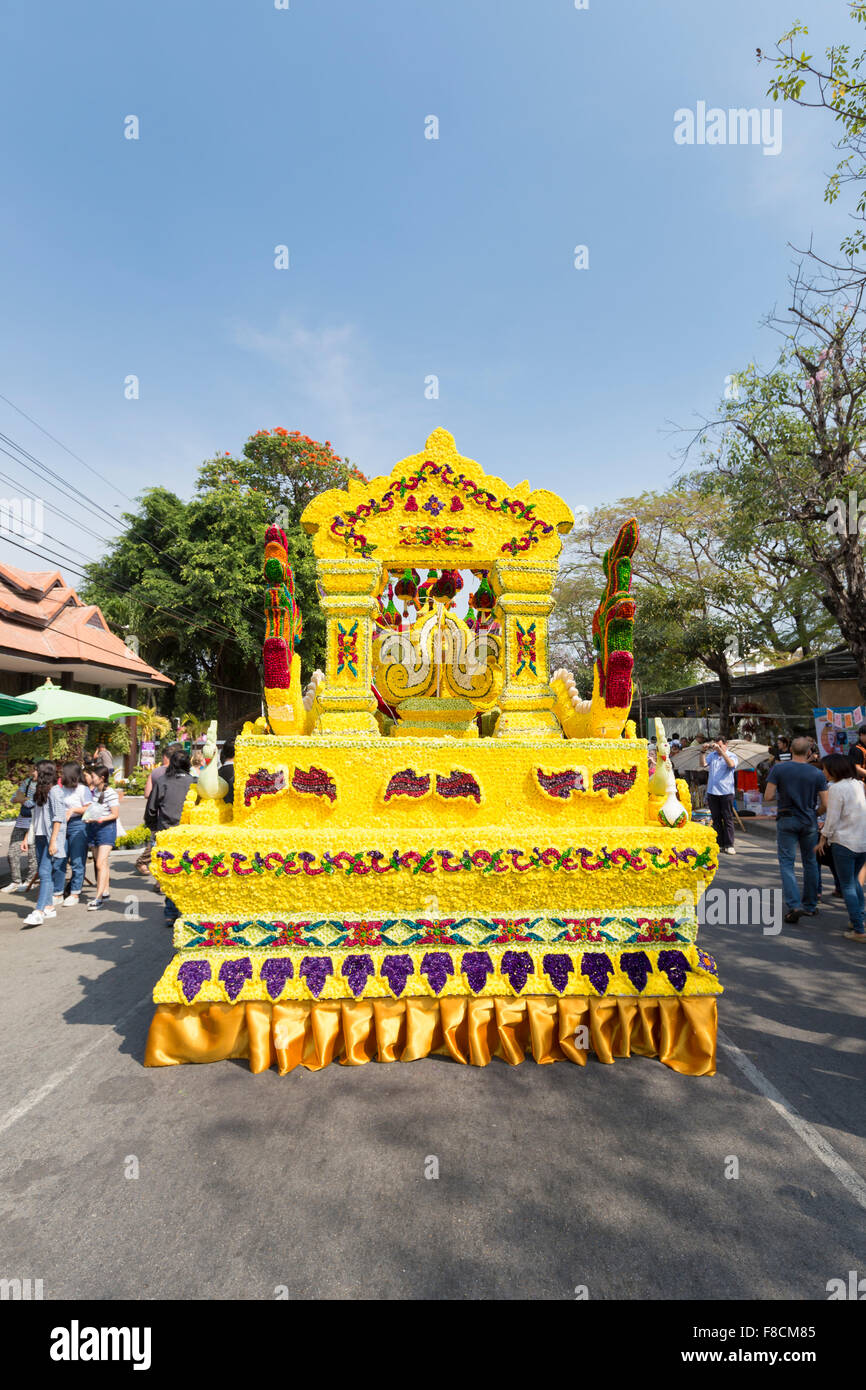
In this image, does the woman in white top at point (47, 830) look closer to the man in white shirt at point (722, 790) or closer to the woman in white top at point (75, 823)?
the woman in white top at point (75, 823)

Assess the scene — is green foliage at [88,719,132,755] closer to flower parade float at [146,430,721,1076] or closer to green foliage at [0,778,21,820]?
green foliage at [0,778,21,820]

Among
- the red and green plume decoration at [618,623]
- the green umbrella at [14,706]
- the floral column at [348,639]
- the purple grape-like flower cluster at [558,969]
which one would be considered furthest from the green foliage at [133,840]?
the red and green plume decoration at [618,623]

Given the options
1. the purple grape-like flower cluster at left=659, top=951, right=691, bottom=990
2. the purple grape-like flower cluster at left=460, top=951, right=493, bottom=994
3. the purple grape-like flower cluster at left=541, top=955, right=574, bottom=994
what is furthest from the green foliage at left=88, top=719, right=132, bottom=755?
the purple grape-like flower cluster at left=659, top=951, right=691, bottom=990

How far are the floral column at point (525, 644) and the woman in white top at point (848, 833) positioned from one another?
3.54 m

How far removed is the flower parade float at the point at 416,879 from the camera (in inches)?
136

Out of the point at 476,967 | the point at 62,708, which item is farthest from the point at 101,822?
the point at 476,967

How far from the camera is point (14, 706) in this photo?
765 centimetres

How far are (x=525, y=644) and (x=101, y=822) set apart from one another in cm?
565

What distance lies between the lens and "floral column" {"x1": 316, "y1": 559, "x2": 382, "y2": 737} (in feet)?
12.8

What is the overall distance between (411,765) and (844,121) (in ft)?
30.2

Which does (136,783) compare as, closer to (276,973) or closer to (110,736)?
(110,736)

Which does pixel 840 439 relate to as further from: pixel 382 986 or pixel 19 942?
pixel 19 942

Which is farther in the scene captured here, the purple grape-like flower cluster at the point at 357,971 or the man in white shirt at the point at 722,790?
the man in white shirt at the point at 722,790
